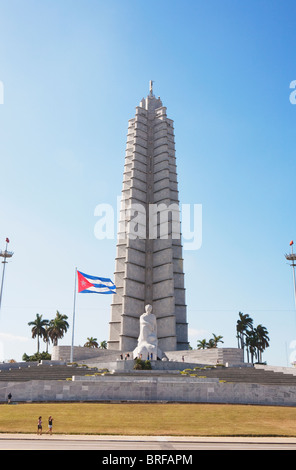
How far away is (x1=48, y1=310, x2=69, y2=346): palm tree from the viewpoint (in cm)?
7512

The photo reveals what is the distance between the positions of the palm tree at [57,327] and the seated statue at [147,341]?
32341 millimetres

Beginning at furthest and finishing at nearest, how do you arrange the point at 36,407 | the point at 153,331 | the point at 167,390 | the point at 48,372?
the point at 153,331 < the point at 48,372 < the point at 167,390 < the point at 36,407

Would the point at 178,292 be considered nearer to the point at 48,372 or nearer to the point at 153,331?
the point at 153,331

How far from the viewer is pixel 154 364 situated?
39.9 m

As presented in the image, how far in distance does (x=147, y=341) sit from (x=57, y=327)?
33608mm

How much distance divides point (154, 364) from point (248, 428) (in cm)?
2011

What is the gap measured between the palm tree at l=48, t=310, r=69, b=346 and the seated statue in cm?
3234

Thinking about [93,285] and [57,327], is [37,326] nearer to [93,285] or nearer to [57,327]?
[57,327]

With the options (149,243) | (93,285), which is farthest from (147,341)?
(149,243)

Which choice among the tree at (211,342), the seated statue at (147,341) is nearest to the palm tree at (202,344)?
the tree at (211,342)

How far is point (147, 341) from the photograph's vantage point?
4619 centimetres

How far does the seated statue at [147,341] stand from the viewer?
147 feet

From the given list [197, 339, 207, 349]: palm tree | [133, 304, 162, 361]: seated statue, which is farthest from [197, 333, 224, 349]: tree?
[133, 304, 162, 361]: seated statue

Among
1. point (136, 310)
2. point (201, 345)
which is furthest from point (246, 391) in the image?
point (201, 345)
